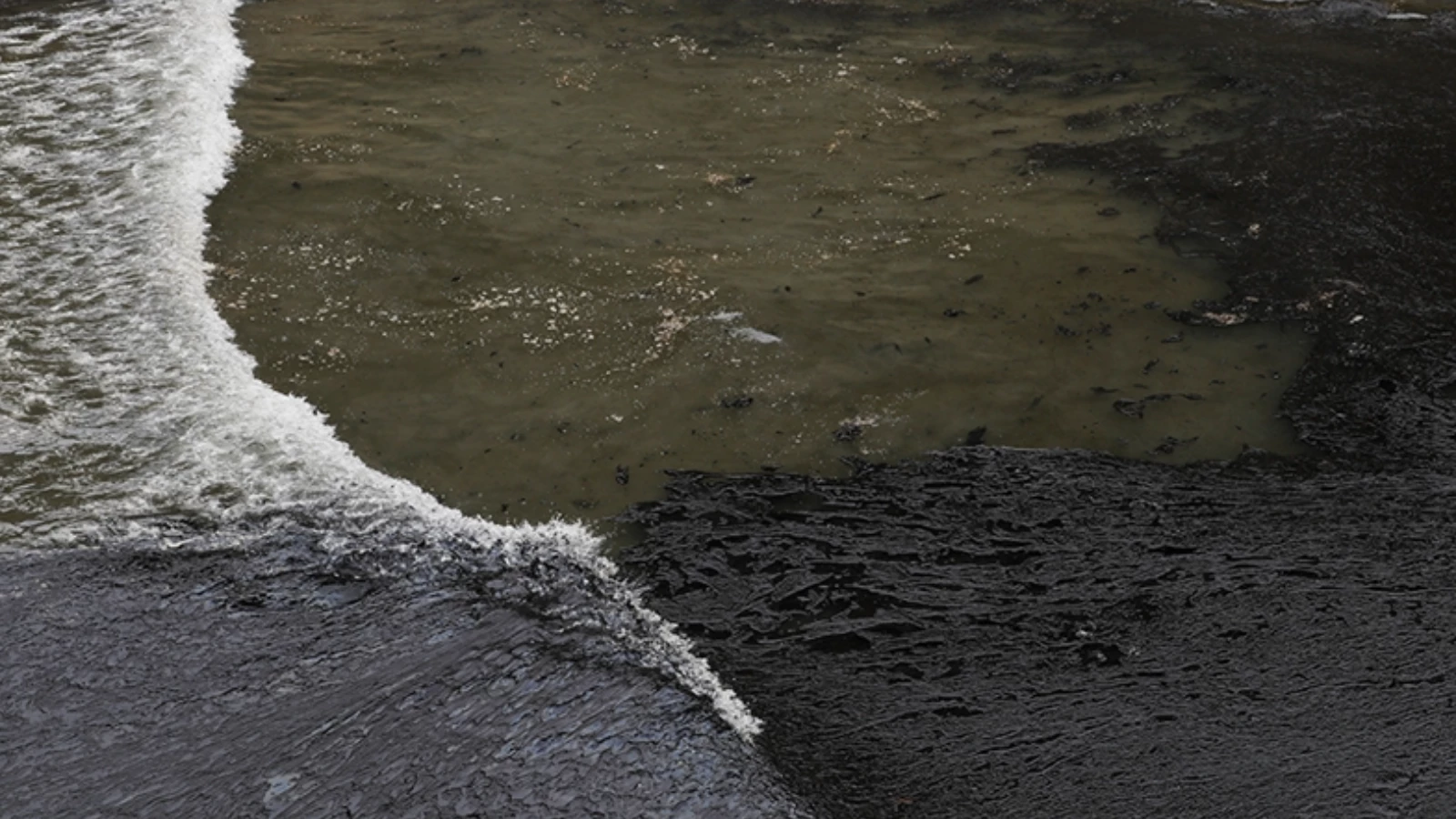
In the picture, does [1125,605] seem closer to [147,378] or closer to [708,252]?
[708,252]

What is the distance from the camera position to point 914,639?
499 cm

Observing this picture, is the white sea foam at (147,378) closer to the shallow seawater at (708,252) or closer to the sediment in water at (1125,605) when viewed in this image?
the shallow seawater at (708,252)

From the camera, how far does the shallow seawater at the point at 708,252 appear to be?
624cm

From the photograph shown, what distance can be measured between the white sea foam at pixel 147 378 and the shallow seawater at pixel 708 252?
7.6 inches

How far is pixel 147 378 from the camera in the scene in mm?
6586

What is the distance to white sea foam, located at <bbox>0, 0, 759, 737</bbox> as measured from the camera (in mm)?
5621

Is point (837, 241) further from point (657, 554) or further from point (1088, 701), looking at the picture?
point (1088, 701)

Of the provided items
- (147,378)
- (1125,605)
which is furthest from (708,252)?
(1125,605)

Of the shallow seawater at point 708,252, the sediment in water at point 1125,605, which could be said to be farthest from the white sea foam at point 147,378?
the sediment in water at point 1125,605

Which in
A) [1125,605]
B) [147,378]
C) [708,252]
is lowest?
[1125,605]

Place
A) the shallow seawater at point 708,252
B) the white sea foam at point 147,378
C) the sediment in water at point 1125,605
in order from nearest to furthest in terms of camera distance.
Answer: the sediment in water at point 1125,605 → the white sea foam at point 147,378 → the shallow seawater at point 708,252

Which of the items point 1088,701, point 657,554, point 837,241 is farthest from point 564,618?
point 837,241

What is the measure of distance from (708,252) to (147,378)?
305cm

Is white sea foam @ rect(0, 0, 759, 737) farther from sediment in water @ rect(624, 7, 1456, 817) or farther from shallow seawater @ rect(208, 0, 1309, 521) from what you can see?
sediment in water @ rect(624, 7, 1456, 817)
